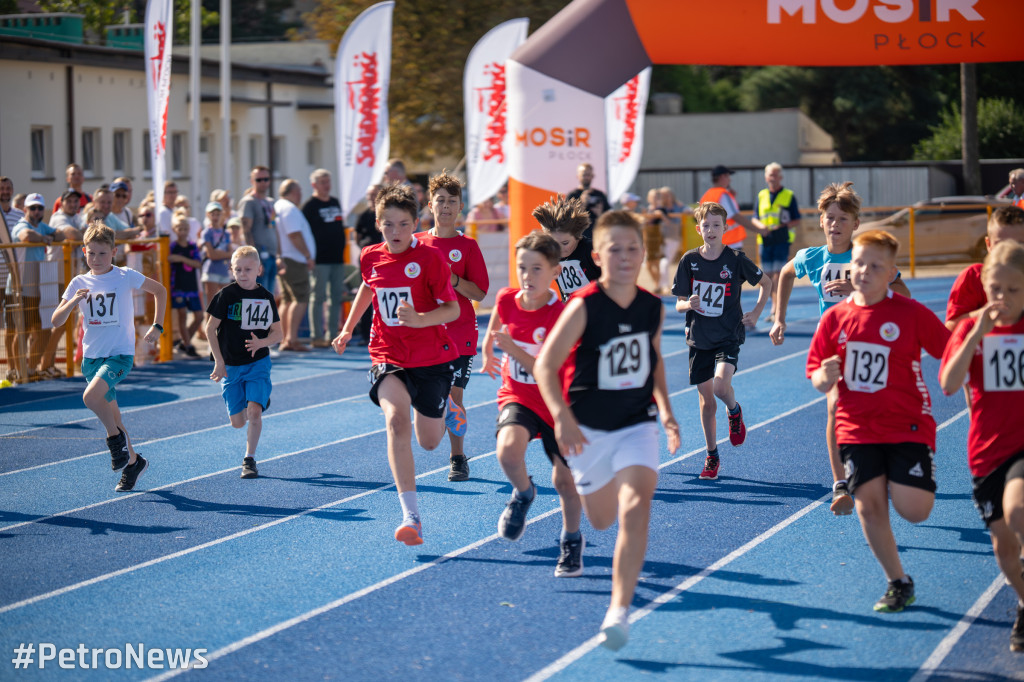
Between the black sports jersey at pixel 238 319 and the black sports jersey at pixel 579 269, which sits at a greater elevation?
the black sports jersey at pixel 579 269

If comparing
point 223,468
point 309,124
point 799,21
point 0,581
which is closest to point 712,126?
point 309,124

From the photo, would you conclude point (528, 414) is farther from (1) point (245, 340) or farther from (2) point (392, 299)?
(1) point (245, 340)

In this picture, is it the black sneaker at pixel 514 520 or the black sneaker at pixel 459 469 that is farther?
the black sneaker at pixel 459 469

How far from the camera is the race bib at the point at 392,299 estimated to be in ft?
22.2

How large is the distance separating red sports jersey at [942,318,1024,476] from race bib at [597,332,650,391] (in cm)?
139

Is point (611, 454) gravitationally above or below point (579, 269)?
below

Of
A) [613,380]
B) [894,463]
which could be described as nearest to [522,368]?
[613,380]

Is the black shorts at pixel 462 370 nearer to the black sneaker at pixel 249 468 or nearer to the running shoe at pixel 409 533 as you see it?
the black sneaker at pixel 249 468

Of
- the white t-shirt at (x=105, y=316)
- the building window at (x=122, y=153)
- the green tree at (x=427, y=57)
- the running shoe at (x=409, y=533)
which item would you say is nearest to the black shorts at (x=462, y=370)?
the running shoe at (x=409, y=533)

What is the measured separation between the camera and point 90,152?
2970 centimetres

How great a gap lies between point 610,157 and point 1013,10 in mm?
12282

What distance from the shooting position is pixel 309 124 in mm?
39125

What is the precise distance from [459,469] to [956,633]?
4248 mm

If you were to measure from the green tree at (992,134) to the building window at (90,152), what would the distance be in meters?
35.5
